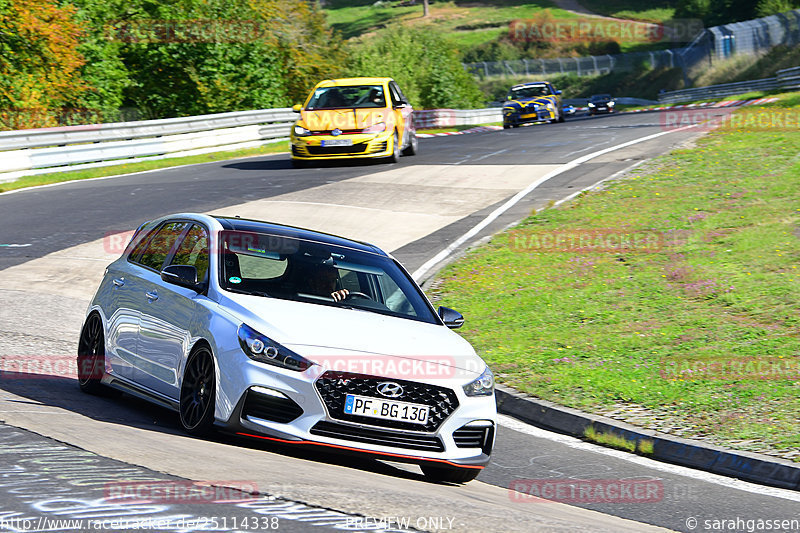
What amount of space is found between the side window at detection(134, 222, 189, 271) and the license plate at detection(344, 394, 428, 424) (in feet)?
7.93

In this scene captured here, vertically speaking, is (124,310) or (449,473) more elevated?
(124,310)

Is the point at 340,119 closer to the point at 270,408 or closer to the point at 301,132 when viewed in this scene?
the point at 301,132

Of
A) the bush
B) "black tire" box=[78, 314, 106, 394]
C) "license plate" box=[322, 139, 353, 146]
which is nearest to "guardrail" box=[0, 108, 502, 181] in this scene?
"license plate" box=[322, 139, 353, 146]

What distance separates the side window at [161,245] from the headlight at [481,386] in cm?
266

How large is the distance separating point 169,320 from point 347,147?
56.2 ft

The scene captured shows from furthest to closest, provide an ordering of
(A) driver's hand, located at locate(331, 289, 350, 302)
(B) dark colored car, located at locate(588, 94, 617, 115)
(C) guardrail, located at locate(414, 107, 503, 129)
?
(B) dark colored car, located at locate(588, 94, 617, 115) → (C) guardrail, located at locate(414, 107, 503, 129) → (A) driver's hand, located at locate(331, 289, 350, 302)

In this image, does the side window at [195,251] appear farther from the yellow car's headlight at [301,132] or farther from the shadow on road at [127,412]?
the yellow car's headlight at [301,132]

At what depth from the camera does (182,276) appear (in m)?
7.12

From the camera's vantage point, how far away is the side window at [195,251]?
7473mm

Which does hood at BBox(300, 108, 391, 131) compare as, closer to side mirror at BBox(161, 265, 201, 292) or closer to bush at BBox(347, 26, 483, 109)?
side mirror at BBox(161, 265, 201, 292)

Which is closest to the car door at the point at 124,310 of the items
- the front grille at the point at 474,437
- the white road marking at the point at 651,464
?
the front grille at the point at 474,437

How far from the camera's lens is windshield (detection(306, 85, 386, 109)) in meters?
24.5

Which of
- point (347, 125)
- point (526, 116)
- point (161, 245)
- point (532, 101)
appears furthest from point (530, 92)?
point (161, 245)

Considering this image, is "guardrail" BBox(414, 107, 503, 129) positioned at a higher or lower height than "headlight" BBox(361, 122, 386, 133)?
lower
